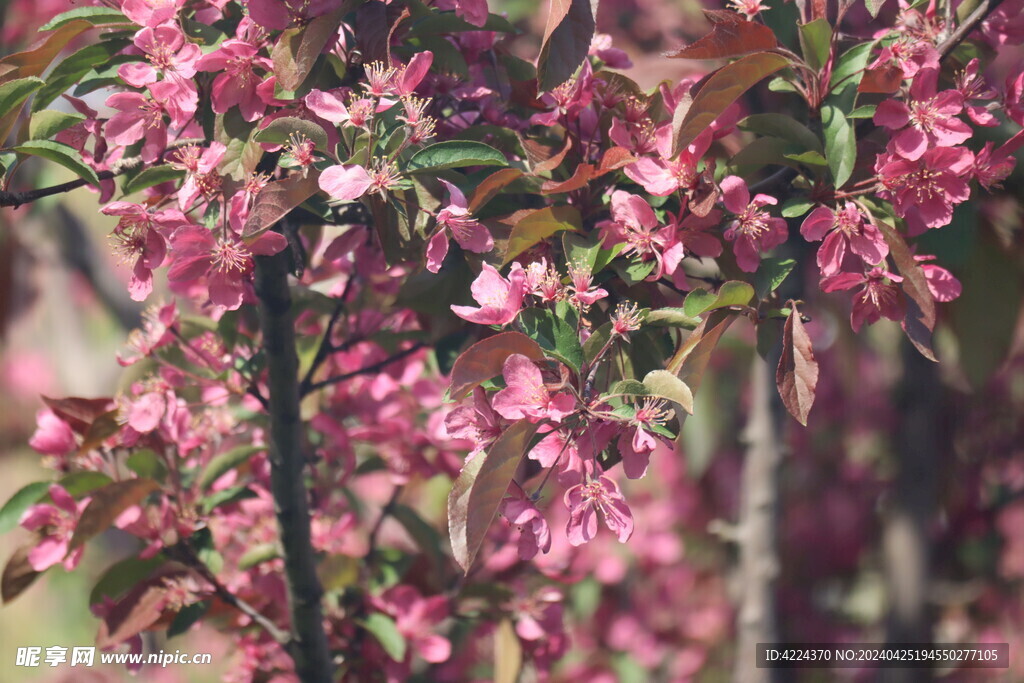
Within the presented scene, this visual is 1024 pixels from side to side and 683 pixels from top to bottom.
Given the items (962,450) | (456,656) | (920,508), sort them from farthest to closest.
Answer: (962,450)
(920,508)
(456,656)

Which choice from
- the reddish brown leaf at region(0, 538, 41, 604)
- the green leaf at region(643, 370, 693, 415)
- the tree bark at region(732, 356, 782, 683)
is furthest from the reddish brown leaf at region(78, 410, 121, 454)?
the tree bark at region(732, 356, 782, 683)

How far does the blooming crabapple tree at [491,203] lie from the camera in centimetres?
67

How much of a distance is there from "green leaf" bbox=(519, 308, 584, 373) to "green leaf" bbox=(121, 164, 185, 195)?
0.31 m

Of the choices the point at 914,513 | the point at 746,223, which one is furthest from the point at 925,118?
the point at 914,513

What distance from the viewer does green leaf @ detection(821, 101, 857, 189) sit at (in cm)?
71

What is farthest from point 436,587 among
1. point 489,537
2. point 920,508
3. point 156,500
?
point 920,508

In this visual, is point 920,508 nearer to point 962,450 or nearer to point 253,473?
point 962,450

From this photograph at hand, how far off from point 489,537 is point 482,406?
2.14ft

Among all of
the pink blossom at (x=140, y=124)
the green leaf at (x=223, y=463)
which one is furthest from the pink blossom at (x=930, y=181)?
the green leaf at (x=223, y=463)

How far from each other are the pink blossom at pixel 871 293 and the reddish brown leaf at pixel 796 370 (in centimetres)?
5

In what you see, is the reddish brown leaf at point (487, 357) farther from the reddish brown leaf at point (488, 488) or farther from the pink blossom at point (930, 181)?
the pink blossom at point (930, 181)

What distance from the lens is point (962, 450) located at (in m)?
2.43

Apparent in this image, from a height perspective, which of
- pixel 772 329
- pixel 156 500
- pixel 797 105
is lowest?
pixel 156 500

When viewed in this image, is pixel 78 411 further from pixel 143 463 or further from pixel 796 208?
pixel 796 208
